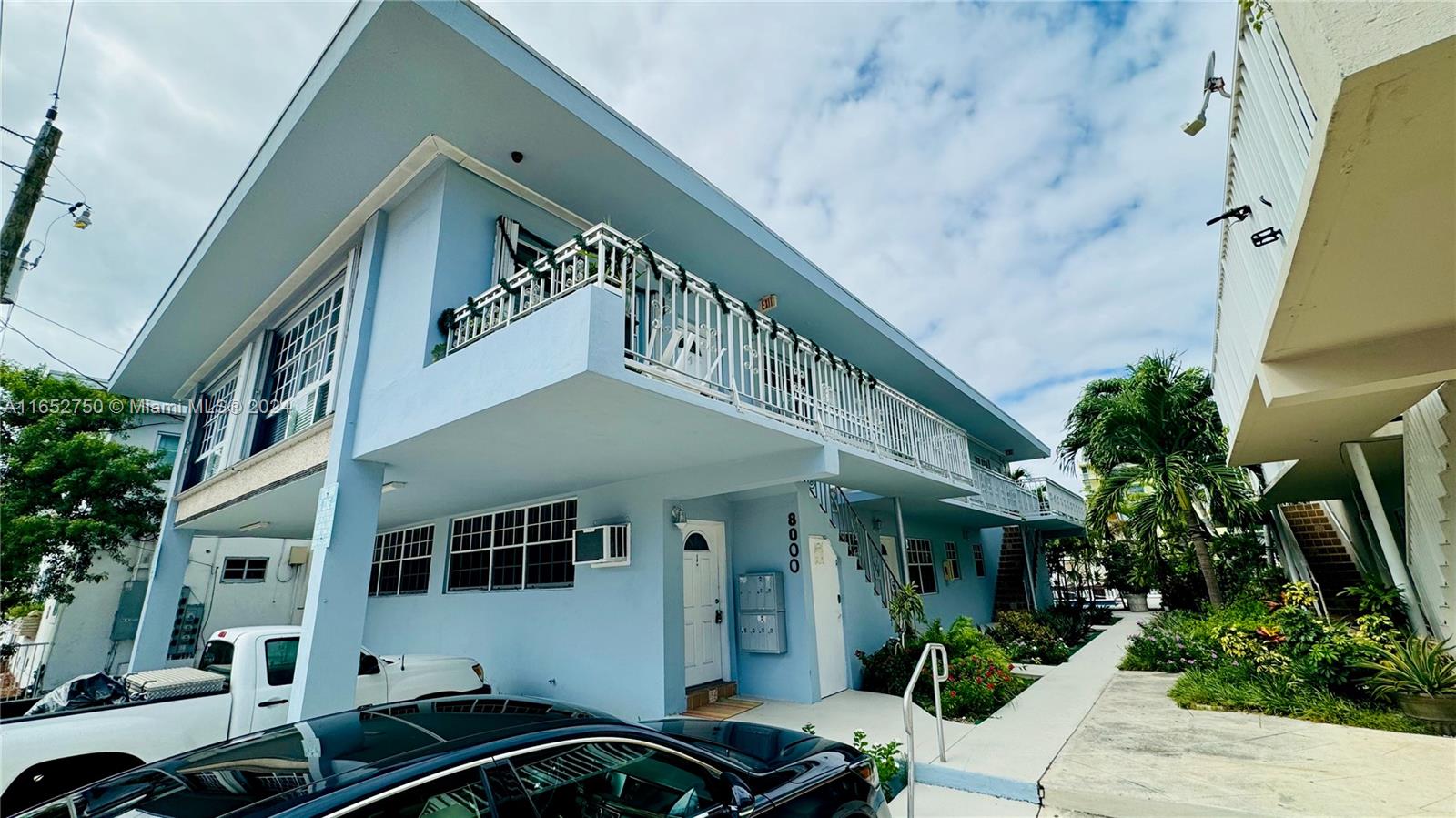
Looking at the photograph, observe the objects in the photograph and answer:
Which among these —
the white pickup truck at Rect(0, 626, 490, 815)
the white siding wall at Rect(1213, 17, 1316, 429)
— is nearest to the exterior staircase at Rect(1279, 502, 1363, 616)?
the white siding wall at Rect(1213, 17, 1316, 429)

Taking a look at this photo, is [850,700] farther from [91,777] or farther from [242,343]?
[242,343]

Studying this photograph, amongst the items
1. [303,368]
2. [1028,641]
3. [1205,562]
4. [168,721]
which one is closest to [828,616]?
[1028,641]

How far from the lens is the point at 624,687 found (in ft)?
24.1

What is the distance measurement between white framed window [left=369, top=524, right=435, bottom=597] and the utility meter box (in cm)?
609

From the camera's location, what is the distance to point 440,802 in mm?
1942

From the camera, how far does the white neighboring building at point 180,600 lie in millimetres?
11742

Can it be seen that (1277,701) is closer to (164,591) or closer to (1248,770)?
(1248,770)

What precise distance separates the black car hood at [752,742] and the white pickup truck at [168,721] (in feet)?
12.8

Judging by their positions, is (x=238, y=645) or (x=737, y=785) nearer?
(x=737, y=785)

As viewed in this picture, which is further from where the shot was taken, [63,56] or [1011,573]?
[1011,573]

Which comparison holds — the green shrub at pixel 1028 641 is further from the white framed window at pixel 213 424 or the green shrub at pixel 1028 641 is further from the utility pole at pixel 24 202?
the utility pole at pixel 24 202

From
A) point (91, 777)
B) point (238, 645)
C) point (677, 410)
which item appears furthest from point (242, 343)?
point (677, 410)

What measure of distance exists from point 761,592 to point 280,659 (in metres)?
5.77

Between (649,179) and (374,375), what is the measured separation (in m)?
3.64
